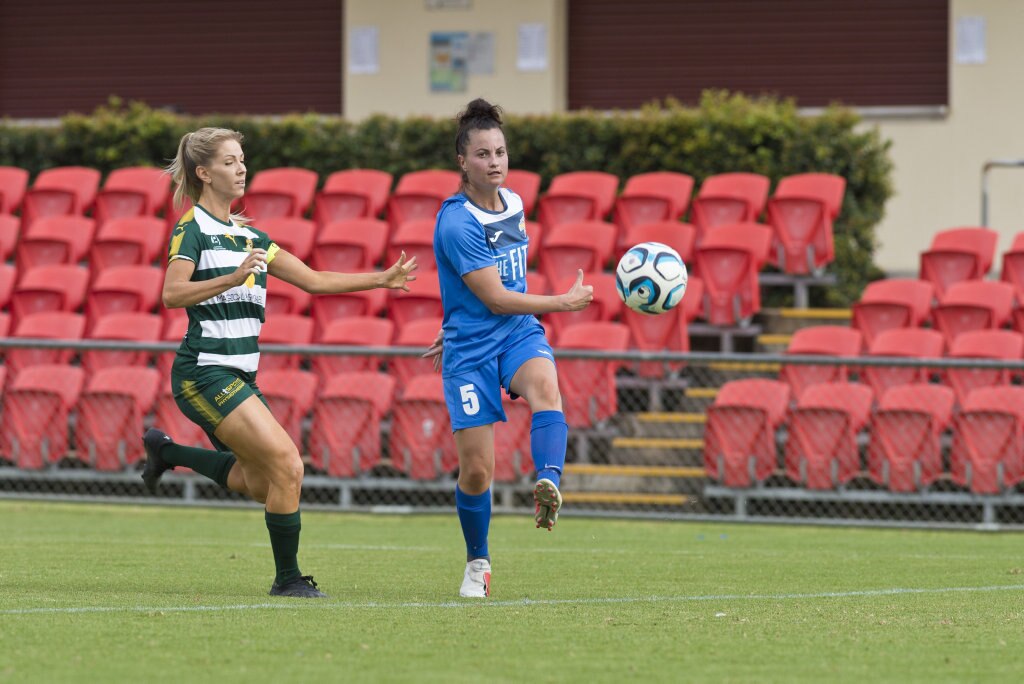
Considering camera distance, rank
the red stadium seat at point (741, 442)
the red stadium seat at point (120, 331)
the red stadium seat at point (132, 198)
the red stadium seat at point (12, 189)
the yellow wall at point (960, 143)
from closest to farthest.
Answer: the red stadium seat at point (741, 442) → the red stadium seat at point (120, 331) → the red stadium seat at point (132, 198) → the red stadium seat at point (12, 189) → the yellow wall at point (960, 143)

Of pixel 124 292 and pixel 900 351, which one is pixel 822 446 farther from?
pixel 124 292

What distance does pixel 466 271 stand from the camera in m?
6.38

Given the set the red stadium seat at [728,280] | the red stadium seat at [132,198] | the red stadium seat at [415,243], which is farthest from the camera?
the red stadium seat at [132,198]

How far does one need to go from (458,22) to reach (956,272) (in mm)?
8470

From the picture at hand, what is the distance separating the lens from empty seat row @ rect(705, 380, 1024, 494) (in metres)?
11.1

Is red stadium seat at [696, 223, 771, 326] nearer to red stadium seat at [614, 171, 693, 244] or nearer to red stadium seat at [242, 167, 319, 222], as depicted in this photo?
red stadium seat at [614, 171, 693, 244]

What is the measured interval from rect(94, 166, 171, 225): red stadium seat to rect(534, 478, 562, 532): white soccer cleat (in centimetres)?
1132

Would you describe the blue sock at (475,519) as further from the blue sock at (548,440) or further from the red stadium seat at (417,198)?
the red stadium seat at (417,198)

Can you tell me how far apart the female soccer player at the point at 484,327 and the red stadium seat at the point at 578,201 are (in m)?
8.80

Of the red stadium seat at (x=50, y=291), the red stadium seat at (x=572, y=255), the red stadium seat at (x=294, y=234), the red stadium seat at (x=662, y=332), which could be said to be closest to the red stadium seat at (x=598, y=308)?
the red stadium seat at (x=662, y=332)

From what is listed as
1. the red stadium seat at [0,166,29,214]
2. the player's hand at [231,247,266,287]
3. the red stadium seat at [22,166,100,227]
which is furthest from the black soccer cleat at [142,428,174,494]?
the red stadium seat at [0,166,29,214]

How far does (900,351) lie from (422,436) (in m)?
3.98

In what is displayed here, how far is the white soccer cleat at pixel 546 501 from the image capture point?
5.94 metres

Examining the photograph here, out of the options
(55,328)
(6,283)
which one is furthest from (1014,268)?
(6,283)
